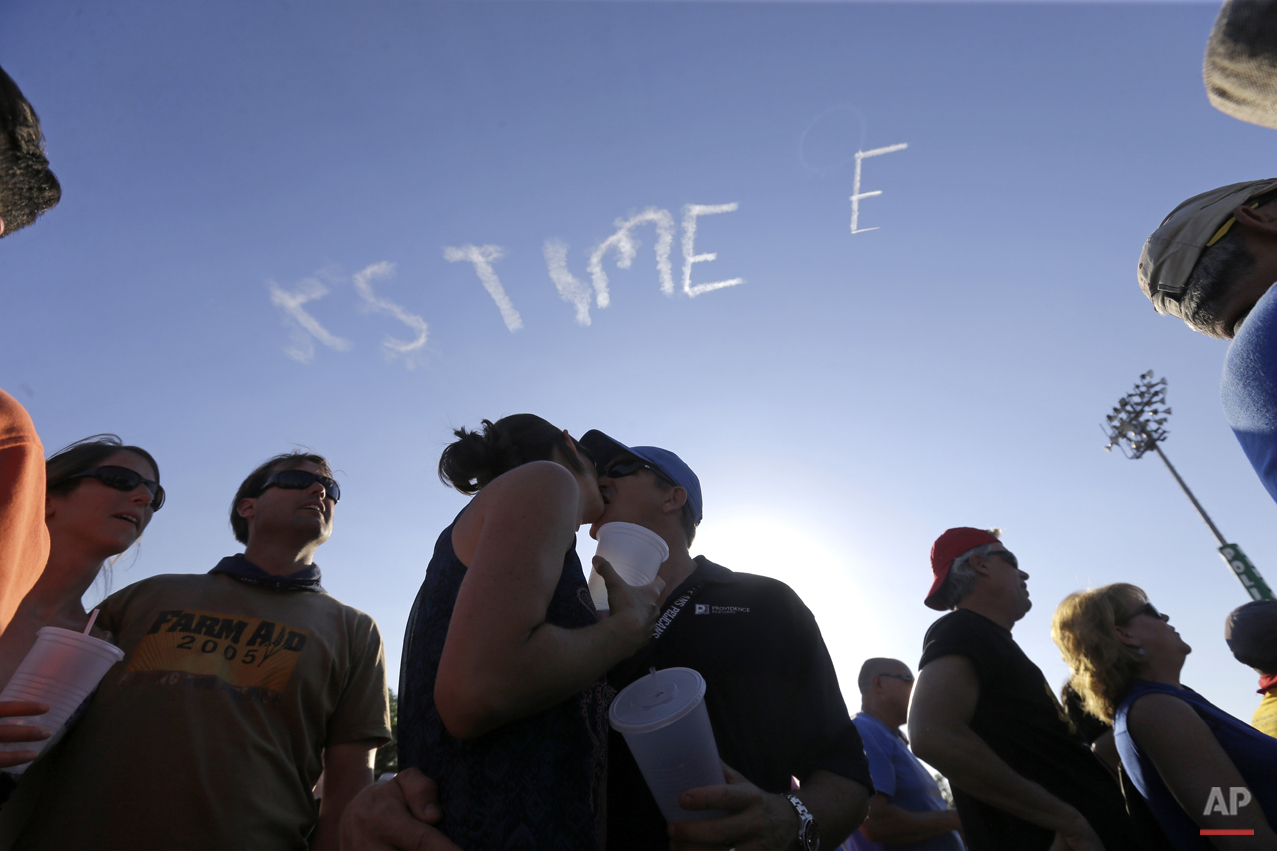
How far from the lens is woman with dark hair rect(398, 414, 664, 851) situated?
136 cm

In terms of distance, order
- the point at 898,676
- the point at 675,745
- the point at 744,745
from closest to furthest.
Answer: the point at 675,745 → the point at 744,745 → the point at 898,676

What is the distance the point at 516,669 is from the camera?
1351 millimetres

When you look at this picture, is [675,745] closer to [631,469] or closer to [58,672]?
[631,469]

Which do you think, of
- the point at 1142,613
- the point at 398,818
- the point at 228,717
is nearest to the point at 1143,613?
the point at 1142,613

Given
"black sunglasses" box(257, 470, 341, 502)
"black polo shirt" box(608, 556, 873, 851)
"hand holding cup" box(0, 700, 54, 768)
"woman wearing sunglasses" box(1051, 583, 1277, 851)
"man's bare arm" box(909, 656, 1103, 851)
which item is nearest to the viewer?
"hand holding cup" box(0, 700, 54, 768)

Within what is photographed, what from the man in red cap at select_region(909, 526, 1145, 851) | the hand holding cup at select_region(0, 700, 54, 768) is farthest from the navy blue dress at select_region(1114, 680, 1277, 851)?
the hand holding cup at select_region(0, 700, 54, 768)

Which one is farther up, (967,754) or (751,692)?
(751,692)

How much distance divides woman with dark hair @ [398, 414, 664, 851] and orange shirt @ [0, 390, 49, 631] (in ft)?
2.73

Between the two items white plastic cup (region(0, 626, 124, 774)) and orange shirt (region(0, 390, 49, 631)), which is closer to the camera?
orange shirt (region(0, 390, 49, 631))

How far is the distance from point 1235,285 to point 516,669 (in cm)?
222

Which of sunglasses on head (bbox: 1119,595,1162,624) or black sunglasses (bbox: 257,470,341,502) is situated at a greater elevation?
black sunglasses (bbox: 257,470,341,502)

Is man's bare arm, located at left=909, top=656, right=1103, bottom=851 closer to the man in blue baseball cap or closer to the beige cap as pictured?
the man in blue baseball cap

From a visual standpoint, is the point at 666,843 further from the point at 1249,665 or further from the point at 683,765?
the point at 1249,665

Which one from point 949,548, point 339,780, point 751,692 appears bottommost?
point 339,780
